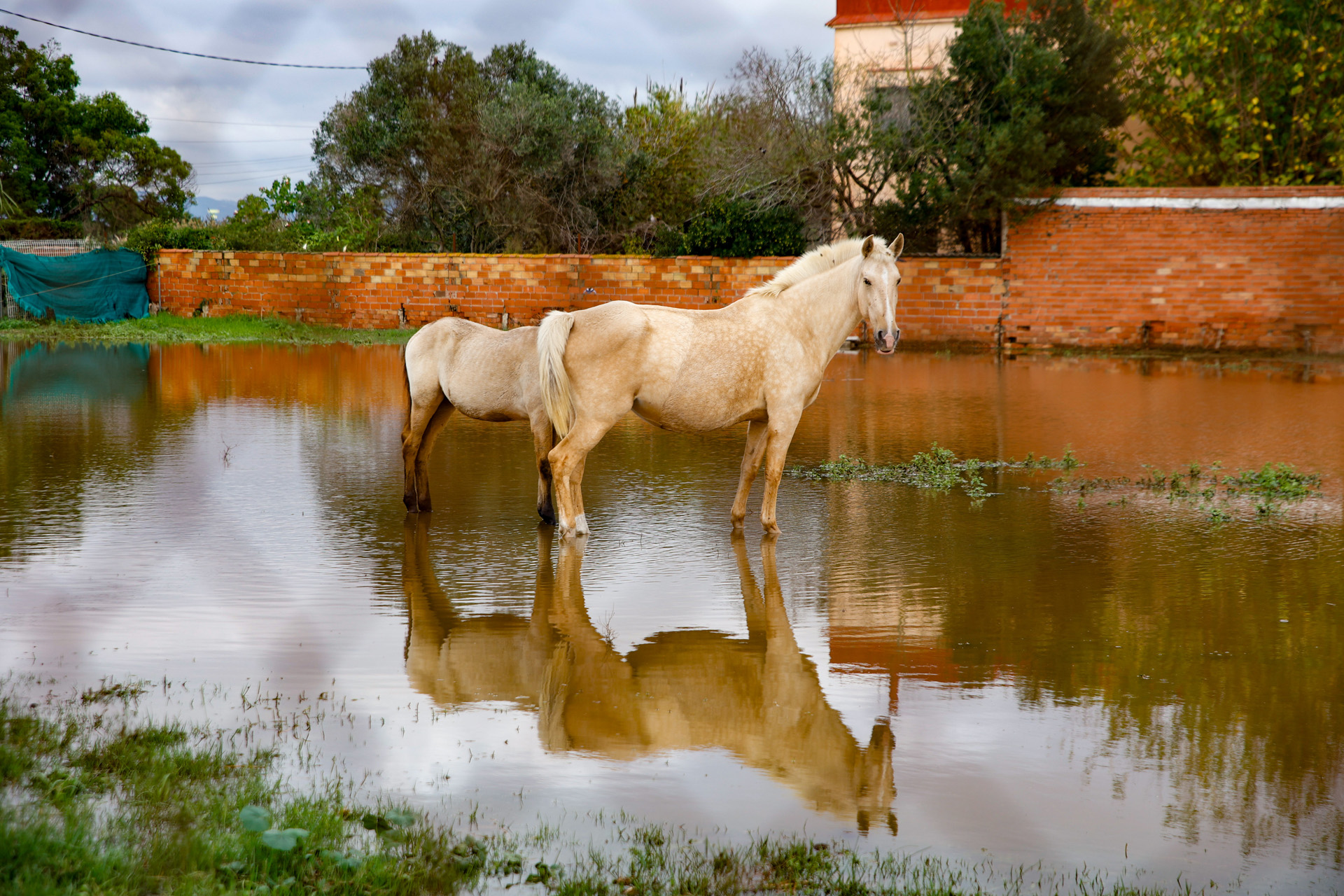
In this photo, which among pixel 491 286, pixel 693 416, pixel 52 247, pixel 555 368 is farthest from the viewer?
pixel 52 247

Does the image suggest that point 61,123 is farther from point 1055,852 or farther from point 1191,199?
point 1055,852

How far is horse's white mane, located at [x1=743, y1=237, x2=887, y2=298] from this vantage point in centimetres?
760

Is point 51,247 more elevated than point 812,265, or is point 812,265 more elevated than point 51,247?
point 51,247

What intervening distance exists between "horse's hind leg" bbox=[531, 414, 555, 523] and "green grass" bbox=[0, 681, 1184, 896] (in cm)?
411

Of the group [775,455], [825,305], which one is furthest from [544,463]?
[825,305]

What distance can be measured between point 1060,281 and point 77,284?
21.9m

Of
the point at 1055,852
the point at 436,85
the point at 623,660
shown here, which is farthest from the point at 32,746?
the point at 436,85

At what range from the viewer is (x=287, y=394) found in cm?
1484

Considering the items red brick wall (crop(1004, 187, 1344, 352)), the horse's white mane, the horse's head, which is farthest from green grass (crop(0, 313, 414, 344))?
the horse's head

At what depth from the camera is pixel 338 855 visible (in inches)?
116

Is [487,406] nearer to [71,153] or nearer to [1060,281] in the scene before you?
[1060,281]

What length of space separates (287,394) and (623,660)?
11.2m

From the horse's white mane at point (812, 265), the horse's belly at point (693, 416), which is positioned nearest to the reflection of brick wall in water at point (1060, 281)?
the horse's white mane at point (812, 265)

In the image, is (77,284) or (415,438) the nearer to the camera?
(415,438)
